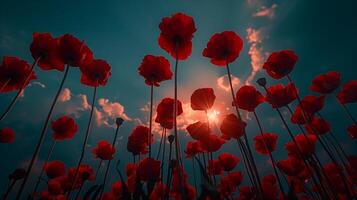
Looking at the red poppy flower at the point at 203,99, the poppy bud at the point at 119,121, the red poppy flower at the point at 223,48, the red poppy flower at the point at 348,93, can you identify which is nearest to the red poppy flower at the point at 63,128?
the poppy bud at the point at 119,121

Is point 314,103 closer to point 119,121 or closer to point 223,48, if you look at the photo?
point 223,48

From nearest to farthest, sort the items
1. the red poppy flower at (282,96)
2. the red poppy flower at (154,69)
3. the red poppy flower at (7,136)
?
the red poppy flower at (154,69)
the red poppy flower at (282,96)
the red poppy flower at (7,136)

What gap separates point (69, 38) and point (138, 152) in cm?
347

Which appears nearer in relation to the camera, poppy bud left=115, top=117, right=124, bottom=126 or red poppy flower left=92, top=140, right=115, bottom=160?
poppy bud left=115, top=117, right=124, bottom=126

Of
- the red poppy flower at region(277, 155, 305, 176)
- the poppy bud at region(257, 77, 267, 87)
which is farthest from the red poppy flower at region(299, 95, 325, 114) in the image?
the poppy bud at region(257, 77, 267, 87)

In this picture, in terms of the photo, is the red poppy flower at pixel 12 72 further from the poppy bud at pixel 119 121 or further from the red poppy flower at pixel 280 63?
the red poppy flower at pixel 280 63

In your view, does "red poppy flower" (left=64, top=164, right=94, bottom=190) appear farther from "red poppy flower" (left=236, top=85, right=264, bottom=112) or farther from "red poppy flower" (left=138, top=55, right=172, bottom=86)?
"red poppy flower" (left=236, top=85, right=264, bottom=112)

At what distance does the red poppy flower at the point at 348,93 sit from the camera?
22.7 feet

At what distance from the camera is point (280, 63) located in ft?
18.9

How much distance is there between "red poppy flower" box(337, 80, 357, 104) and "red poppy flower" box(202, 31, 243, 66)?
15.8ft

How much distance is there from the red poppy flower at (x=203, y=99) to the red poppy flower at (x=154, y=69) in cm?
123

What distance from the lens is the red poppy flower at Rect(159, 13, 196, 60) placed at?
399 centimetres

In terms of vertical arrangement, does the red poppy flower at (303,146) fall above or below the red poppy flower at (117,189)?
above

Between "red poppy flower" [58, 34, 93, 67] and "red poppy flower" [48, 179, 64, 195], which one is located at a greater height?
"red poppy flower" [58, 34, 93, 67]
